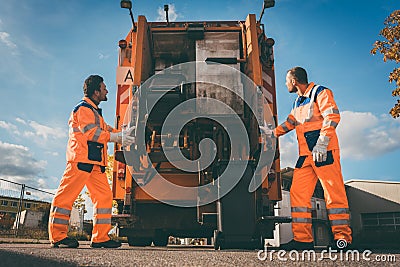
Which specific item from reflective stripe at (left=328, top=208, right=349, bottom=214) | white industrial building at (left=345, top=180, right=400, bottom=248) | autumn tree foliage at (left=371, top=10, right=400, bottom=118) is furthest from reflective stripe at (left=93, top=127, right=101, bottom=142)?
white industrial building at (left=345, top=180, right=400, bottom=248)

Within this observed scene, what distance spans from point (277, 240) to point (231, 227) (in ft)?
40.5

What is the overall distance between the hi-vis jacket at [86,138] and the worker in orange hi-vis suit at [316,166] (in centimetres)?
193

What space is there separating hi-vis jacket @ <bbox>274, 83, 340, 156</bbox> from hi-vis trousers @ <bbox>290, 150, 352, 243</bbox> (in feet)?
0.42

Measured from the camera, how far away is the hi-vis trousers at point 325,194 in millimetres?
3031

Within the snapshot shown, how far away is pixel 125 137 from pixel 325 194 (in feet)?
6.43

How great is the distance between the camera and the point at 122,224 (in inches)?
148

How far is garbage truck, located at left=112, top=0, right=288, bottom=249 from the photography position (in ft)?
11.7

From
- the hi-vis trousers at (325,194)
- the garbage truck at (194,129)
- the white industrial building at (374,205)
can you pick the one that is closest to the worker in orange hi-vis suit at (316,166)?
the hi-vis trousers at (325,194)

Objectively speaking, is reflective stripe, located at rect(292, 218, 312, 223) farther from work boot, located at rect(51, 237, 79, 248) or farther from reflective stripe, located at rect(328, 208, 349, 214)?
work boot, located at rect(51, 237, 79, 248)

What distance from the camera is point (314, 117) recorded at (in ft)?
11.1

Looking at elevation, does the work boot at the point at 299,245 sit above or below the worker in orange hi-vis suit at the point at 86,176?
below

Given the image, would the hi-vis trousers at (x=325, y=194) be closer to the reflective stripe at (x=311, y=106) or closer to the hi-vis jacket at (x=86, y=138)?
the reflective stripe at (x=311, y=106)

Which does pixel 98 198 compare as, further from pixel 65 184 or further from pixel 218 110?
pixel 218 110

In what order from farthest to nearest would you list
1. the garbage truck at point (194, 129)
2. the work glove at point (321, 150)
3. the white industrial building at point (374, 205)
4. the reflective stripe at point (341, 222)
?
the white industrial building at point (374, 205) < the garbage truck at point (194, 129) < the work glove at point (321, 150) < the reflective stripe at point (341, 222)
